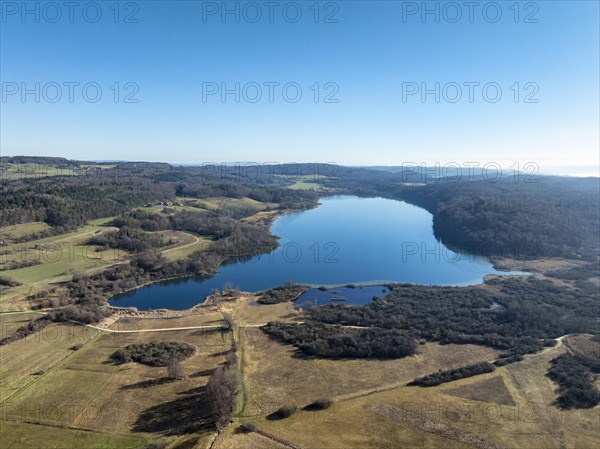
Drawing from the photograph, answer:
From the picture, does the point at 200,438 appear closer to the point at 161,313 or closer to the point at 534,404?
the point at 534,404

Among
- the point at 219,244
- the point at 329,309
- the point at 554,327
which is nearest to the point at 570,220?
the point at 554,327

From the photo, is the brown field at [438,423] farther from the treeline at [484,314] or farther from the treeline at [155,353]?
the treeline at [155,353]

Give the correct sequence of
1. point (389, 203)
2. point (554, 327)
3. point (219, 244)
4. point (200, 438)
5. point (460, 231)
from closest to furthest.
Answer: point (200, 438) < point (554, 327) < point (219, 244) < point (460, 231) < point (389, 203)

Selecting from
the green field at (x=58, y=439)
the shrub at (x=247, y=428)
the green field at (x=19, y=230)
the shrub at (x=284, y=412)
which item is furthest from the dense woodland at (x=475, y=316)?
the green field at (x=19, y=230)

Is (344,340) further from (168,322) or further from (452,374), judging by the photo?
(168,322)

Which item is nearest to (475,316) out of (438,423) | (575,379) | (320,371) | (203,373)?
(575,379)

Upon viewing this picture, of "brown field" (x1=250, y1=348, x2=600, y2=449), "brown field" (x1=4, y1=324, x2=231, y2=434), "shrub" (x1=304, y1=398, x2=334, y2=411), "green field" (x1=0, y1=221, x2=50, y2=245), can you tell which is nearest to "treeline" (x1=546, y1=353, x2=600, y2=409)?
"brown field" (x1=250, y1=348, x2=600, y2=449)

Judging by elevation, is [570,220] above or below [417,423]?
Result: above
